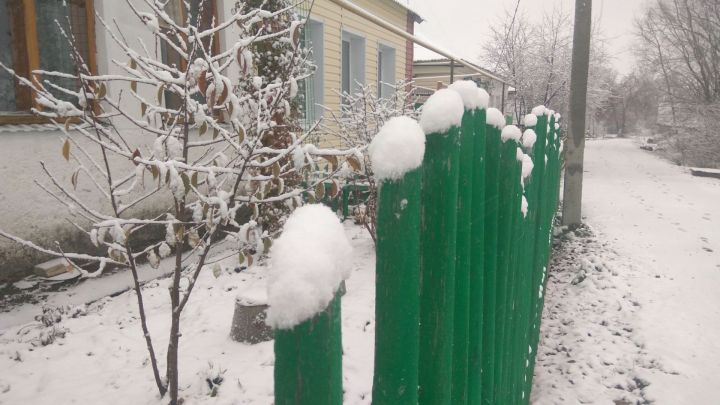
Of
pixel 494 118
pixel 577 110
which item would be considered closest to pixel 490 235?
pixel 494 118

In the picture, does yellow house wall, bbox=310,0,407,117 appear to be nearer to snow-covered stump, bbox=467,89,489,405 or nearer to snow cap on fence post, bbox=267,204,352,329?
snow-covered stump, bbox=467,89,489,405

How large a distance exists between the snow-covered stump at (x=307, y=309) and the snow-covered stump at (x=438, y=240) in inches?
13.3

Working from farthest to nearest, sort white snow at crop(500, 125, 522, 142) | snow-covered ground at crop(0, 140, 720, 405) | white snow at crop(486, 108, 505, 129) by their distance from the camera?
snow-covered ground at crop(0, 140, 720, 405)
white snow at crop(500, 125, 522, 142)
white snow at crop(486, 108, 505, 129)

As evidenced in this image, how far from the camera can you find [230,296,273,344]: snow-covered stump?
370cm

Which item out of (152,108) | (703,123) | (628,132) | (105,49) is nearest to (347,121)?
(105,49)

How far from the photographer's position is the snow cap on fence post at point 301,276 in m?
0.54

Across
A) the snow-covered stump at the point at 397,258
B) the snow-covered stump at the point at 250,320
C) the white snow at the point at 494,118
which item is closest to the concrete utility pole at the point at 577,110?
the snow-covered stump at the point at 250,320

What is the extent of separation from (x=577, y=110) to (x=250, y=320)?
238 inches

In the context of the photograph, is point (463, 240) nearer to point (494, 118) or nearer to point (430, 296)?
point (430, 296)

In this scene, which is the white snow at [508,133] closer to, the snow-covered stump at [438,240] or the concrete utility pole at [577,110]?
the snow-covered stump at [438,240]

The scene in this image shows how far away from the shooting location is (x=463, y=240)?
108cm

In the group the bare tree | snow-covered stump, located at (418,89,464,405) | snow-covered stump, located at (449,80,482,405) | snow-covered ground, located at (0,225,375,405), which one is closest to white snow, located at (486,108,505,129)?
snow-covered stump, located at (449,80,482,405)

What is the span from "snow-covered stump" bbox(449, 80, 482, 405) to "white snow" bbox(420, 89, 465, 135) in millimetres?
116

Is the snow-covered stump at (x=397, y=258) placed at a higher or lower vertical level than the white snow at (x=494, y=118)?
lower
